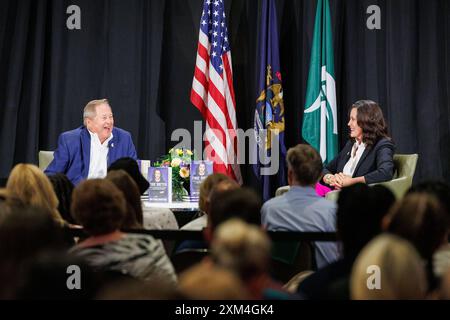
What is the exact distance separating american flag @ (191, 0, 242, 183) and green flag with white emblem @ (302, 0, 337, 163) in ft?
2.45

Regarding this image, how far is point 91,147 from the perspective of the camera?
5.41m

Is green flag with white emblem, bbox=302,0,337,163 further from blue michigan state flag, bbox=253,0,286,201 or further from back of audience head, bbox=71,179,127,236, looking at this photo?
back of audience head, bbox=71,179,127,236

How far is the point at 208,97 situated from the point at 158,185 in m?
1.64

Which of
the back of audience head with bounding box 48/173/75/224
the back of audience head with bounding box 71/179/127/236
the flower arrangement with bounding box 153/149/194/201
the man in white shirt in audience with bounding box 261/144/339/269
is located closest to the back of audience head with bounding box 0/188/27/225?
the back of audience head with bounding box 71/179/127/236

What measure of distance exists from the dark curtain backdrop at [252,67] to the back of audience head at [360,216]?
4.30m

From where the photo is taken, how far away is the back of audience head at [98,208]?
2.46 m

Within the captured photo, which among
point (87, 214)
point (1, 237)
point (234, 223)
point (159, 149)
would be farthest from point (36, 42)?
point (234, 223)

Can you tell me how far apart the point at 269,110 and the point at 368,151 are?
129cm

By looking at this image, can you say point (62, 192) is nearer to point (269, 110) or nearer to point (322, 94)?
point (269, 110)

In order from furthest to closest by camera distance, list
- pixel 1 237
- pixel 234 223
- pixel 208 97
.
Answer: pixel 208 97
pixel 1 237
pixel 234 223

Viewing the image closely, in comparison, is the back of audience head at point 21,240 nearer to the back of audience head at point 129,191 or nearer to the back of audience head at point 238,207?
the back of audience head at point 238,207

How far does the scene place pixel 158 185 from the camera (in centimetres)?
497

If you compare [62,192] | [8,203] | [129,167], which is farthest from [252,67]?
[8,203]
